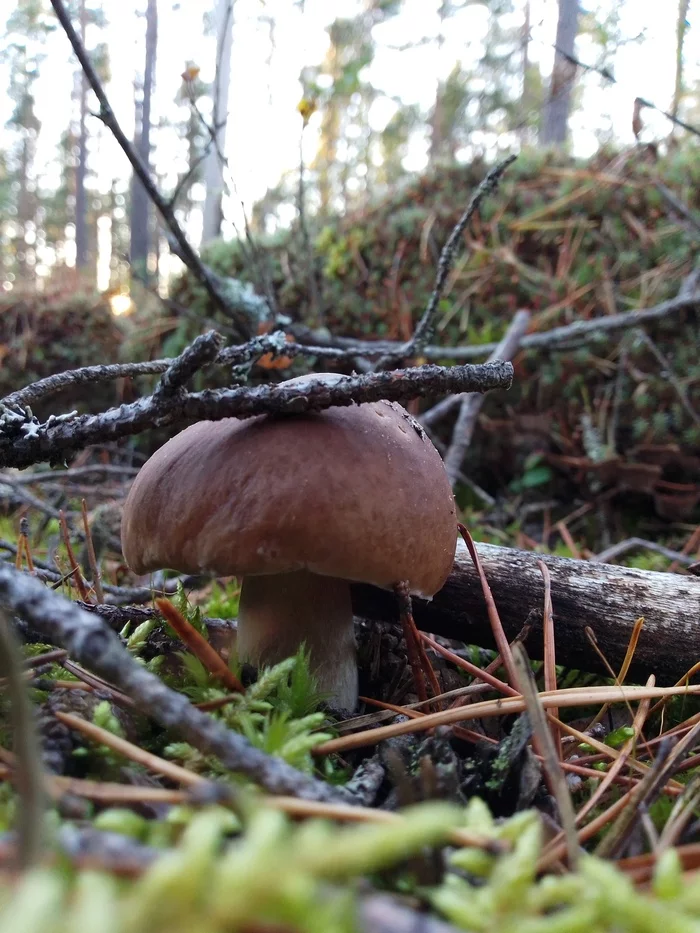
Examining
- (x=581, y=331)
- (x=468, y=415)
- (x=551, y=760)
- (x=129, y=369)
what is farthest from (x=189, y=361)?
(x=581, y=331)

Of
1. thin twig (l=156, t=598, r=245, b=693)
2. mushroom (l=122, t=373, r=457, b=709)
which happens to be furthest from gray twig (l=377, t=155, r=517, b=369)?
thin twig (l=156, t=598, r=245, b=693)

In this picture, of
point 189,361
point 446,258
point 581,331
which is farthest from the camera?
point 581,331

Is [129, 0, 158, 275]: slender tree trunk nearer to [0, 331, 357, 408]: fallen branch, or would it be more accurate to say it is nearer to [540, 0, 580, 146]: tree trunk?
[540, 0, 580, 146]: tree trunk

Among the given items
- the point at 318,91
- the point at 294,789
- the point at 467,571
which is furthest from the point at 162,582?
the point at 318,91

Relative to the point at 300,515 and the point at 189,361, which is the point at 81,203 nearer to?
the point at 189,361

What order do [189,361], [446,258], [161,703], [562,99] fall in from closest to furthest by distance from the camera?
[161,703], [189,361], [446,258], [562,99]

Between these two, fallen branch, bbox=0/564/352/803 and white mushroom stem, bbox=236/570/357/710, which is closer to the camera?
fallen branch, bbox=0/564/352/803

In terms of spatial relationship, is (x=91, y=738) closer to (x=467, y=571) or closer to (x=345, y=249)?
(x=467, y=571)

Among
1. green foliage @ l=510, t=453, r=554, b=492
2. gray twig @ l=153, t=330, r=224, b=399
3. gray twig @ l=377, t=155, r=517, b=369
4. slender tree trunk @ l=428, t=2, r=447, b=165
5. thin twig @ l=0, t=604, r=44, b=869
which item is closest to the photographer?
thin twig @ l=0, t=604, r=44, b=869
